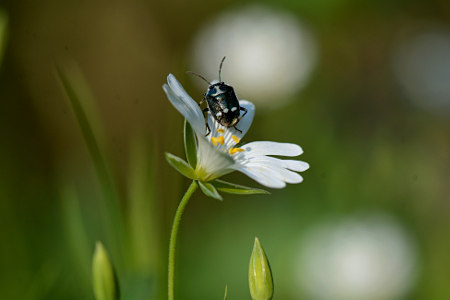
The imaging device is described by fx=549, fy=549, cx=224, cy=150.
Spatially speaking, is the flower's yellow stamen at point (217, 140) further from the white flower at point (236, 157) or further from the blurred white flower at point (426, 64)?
the blurred white flower at point (426, 64)

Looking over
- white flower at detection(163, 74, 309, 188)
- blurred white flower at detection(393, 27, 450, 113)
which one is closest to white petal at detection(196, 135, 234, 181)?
white flower at detection(163, 74, 309, 188)

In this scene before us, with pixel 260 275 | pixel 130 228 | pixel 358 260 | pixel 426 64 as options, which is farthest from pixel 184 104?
pixel 426 64

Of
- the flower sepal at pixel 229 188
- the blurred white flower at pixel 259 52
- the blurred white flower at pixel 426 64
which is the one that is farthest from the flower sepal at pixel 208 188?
the blurred white flower at pixel 426 64

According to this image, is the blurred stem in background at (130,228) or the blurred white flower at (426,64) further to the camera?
the blurred white flower at (426,64)

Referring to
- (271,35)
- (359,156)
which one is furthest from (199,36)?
(359,156)

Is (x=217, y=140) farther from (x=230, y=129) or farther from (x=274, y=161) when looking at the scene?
(x=274, y=161)

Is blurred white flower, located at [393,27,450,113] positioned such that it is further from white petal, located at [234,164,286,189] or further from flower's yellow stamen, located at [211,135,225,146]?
white petal, located at [234,164,286,189]
